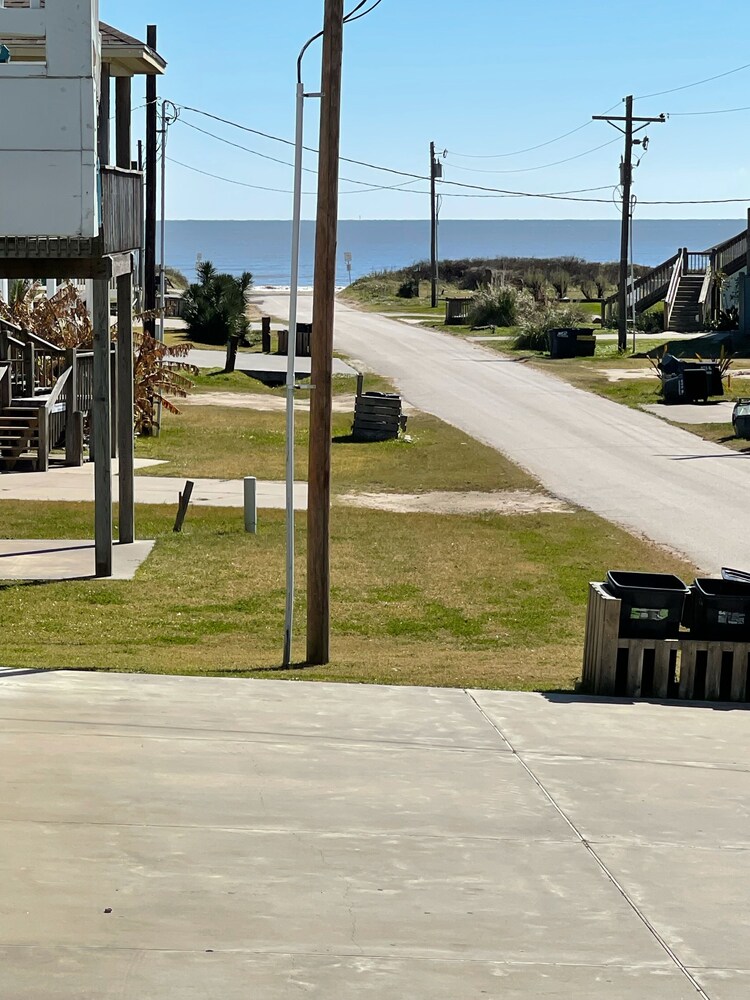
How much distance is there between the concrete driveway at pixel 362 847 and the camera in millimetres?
5066

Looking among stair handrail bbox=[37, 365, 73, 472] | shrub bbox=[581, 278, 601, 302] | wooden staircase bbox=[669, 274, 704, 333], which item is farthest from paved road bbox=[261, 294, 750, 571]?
shrub bbox=[581, 278, 601, 302]

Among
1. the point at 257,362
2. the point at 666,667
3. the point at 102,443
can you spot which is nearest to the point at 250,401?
the point at 257,362

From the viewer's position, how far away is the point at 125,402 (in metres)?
16.0

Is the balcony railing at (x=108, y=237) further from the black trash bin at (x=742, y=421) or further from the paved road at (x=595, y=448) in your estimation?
the black trash bin at (x=742, y=421)

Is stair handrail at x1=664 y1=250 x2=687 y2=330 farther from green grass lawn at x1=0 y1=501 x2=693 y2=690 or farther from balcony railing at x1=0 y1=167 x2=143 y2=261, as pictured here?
balcony railing at x1=0 y1=167 x2=143 y2=261

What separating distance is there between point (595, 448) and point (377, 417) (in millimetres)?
4374

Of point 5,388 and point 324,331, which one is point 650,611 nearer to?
point 324,331

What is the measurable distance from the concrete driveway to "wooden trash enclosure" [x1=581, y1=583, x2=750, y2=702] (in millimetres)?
561

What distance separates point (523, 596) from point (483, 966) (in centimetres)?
901

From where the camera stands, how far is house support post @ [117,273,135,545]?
1580 centimetres

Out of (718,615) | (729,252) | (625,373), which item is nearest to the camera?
(718,615)

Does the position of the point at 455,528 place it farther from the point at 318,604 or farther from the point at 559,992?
the point at 559,992

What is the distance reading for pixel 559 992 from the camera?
495cm

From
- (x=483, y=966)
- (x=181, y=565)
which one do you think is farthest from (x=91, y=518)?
(x=483, y=966)
